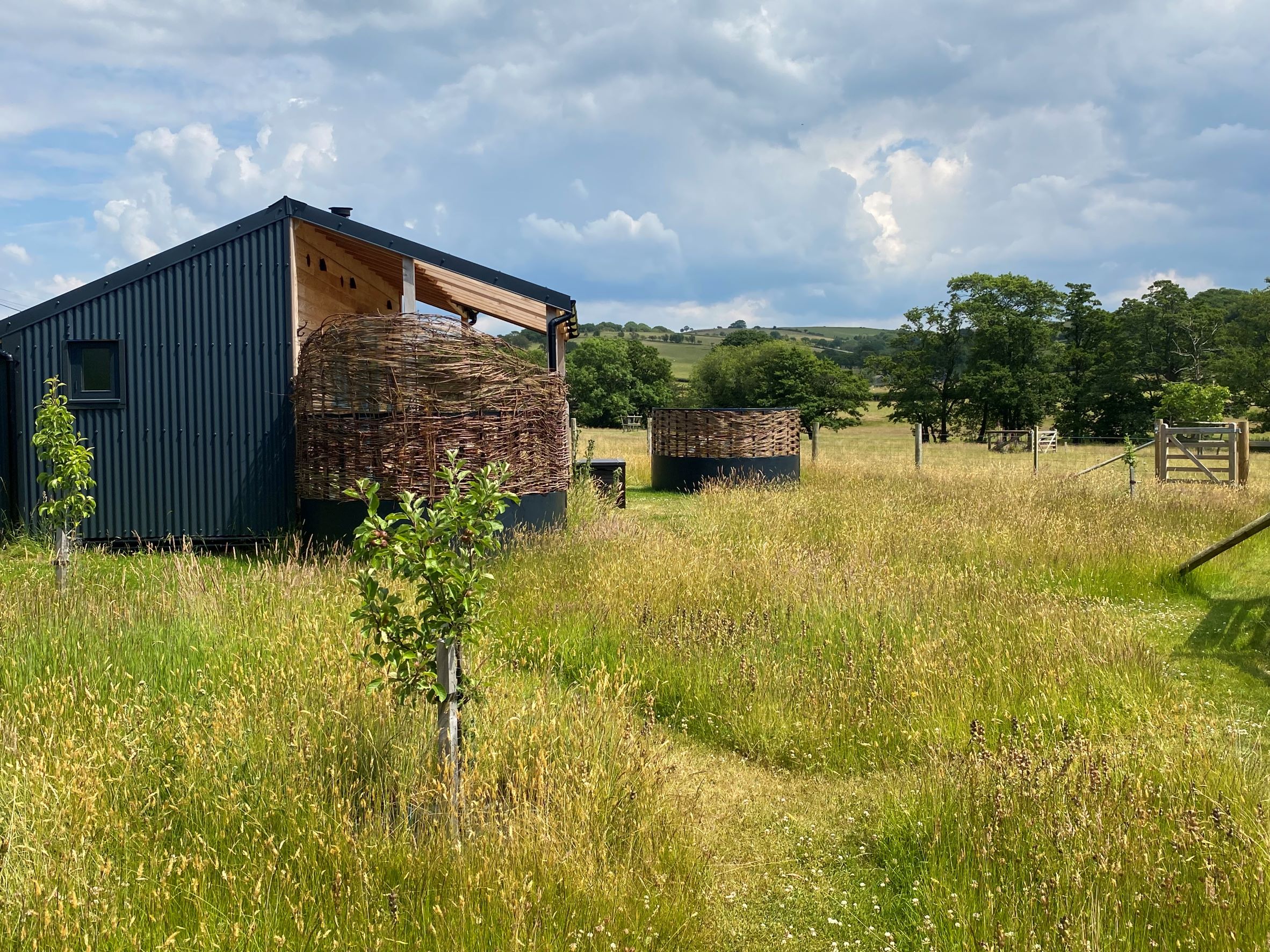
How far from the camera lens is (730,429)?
19.4 meters

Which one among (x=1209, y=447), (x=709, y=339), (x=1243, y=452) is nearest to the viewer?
(x=1243, y=452)

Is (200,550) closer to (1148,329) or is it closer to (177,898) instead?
(177,898)

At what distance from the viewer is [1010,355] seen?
58781mm

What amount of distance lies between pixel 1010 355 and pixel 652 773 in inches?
2385

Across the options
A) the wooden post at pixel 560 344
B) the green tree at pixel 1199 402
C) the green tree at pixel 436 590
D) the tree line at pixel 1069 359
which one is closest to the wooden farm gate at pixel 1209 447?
the wooden post at pixel 560 344

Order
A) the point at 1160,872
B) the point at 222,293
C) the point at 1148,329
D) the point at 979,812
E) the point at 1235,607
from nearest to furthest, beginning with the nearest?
the point at 1160,872 < the point at 979,812 < the point at 1235,607 < the point at 222,293 < the point at 1148,329

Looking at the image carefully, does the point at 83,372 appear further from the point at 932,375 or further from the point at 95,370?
the point at 932,375

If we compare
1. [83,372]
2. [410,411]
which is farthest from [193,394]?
[410,411]

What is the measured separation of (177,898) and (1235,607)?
9287 mm

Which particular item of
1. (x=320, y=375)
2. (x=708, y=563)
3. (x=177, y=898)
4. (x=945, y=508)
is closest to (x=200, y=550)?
(x=320, y=375)

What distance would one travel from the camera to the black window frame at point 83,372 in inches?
471

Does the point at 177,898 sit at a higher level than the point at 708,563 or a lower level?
lower

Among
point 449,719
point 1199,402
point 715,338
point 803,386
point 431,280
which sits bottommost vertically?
point 449,719

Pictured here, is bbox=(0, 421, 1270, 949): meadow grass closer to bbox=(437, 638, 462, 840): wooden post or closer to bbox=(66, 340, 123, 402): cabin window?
bbox=(437, 638, 462, 840): wooden post
